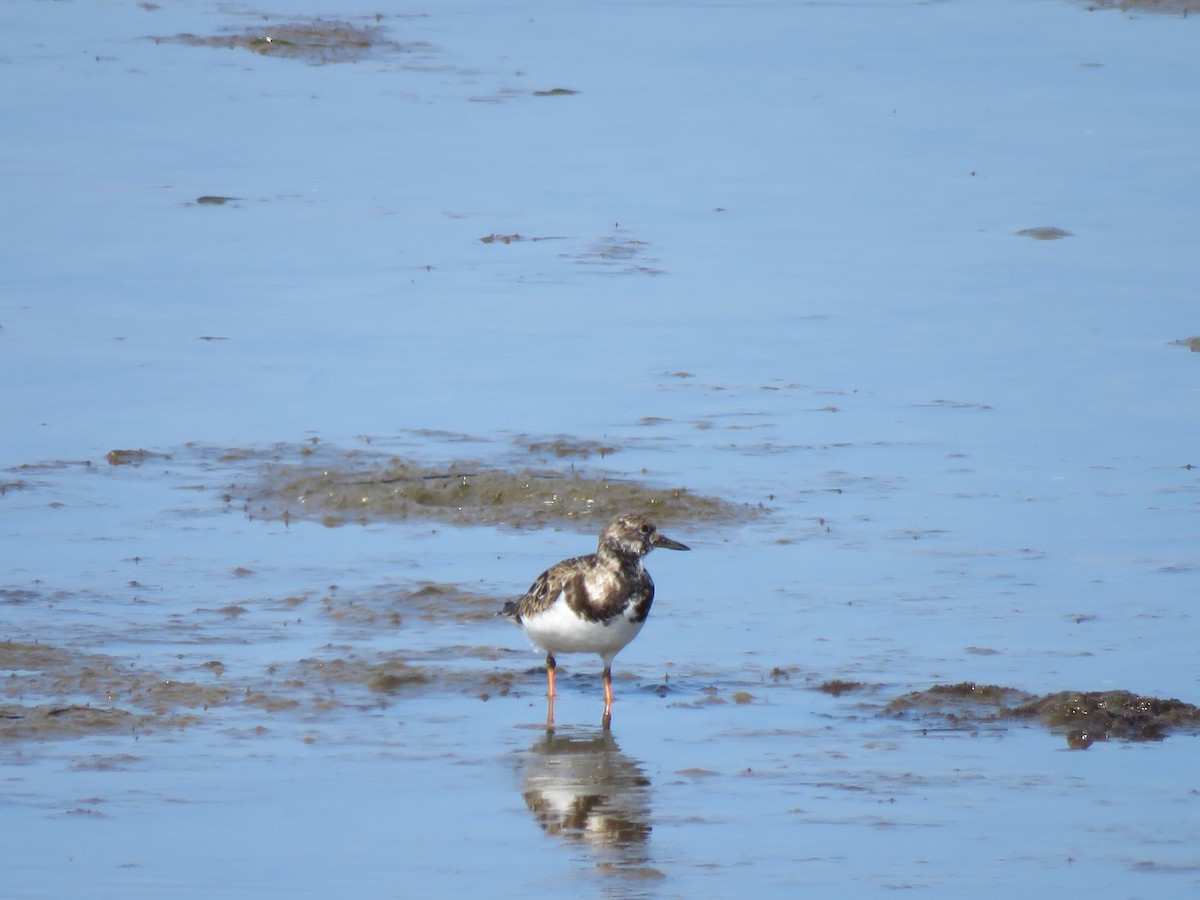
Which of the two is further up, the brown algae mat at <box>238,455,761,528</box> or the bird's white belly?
the bird's white belly

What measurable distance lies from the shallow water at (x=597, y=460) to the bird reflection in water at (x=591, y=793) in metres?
0.03

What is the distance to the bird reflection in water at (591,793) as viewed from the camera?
24.6 ft

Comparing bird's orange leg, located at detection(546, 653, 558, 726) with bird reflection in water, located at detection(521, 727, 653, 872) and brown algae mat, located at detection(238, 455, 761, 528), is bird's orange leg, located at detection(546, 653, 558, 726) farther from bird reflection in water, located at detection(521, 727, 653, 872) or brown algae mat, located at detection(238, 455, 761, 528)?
brown algae mat, located at detection(238, 455, 761, 528)

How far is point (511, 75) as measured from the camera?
2403 cm

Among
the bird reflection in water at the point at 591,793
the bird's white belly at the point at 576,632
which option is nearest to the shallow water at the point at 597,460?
the bird reflection in water at the point at 591,793

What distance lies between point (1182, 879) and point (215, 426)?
7.38 m

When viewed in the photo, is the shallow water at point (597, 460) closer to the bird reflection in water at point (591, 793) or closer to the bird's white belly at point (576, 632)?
the bird reflection in water at point (591, 793)

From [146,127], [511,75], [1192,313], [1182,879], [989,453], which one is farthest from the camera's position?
[511,75]

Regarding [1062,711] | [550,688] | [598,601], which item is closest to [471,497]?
[550,688]

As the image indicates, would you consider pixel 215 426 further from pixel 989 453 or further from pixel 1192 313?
pixel 1192 313

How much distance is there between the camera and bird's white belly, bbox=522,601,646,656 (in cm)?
898

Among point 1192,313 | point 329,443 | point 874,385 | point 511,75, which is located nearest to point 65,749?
point 329,443

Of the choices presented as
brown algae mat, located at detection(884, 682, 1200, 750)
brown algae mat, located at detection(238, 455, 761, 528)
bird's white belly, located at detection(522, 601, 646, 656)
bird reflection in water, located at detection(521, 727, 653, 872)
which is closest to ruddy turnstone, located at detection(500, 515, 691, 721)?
bird's white belly, located at detection(522, 601, 646, 656)

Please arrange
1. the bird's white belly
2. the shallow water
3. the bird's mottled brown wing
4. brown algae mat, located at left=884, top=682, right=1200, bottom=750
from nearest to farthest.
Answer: the shallow water, brown algae mat, located at left=884, top=682, right=1200, bottom=750, the bird's white belly, the bird's mottled brown wing
